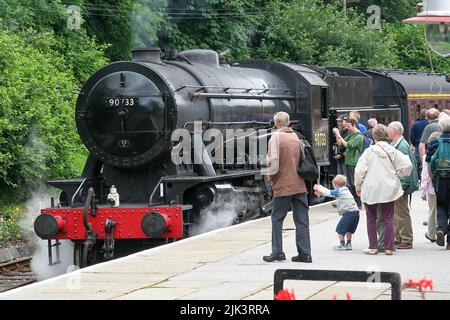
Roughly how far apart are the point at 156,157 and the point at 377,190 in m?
3.92

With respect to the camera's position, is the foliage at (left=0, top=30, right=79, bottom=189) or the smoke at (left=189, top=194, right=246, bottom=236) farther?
the foliage at (left=0, top=30, right=79, bottom=189)

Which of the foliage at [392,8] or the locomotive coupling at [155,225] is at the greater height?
the foliage at [392,8]

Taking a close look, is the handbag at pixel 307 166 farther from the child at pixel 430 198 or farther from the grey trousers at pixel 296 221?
the child at pixel 430 198

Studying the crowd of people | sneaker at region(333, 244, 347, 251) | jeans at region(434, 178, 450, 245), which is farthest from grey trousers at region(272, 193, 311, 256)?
jeans at region(434, 178, 450, 245)

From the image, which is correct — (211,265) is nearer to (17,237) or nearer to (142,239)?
(142,239)

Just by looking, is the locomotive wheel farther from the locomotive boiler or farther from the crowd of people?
the crowd of people

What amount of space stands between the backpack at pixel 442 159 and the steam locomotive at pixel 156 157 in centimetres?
354

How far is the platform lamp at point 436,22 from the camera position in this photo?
19.0 feet

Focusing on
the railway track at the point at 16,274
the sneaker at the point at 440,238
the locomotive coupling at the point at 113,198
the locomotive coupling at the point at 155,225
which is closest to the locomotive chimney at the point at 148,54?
the locomotive coupling at the point at 113,198

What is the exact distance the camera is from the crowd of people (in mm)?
11688

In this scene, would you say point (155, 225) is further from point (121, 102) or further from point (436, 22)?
point (436, 22)

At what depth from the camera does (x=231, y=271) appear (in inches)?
439

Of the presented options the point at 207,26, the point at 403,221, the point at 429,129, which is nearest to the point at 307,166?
the point at 403,221

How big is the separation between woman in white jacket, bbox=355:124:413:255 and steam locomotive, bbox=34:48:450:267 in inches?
115
